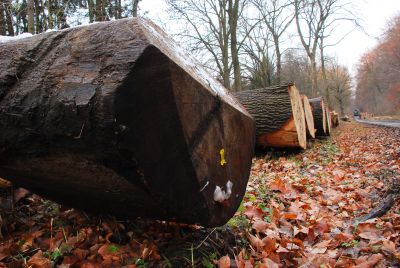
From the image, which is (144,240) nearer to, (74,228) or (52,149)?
(74,228)

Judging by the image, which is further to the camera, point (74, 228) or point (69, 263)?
point (74, 228)

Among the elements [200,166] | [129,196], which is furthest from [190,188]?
[129,196]

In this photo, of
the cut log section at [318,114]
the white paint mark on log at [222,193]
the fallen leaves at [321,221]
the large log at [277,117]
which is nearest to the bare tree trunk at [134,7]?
the cut log section at [318,114]

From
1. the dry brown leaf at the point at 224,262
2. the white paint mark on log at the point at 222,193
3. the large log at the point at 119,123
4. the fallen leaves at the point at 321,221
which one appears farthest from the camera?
the fallen leaves at the point at 321,221

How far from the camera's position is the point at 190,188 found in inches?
55.8

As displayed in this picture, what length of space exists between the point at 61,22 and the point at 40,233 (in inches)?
352

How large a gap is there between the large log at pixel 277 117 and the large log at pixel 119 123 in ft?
14.1

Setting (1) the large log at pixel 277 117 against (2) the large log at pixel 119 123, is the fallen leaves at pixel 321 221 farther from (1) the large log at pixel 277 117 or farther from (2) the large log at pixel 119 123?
(1) the large log at pixel 277 117

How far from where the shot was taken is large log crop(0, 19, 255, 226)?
1172 millimetres

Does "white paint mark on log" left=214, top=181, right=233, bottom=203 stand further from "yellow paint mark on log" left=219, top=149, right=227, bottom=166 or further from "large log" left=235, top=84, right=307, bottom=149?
"large log" left=235, top=84, right=307, bottom=149

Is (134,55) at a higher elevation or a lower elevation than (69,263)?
higher

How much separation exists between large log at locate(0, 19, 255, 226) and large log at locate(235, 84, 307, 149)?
A: 431 centimetres

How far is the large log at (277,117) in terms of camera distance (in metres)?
5.84

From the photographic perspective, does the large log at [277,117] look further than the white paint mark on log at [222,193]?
Yes
